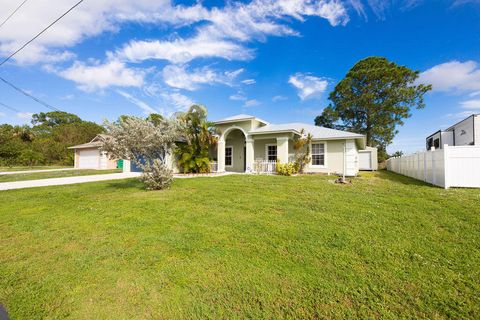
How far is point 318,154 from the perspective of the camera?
14.8 metres

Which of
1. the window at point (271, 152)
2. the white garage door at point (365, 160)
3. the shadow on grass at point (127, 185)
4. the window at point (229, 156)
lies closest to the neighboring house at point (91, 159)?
the window at point (229, 156)

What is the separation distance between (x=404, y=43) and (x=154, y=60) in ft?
77.7

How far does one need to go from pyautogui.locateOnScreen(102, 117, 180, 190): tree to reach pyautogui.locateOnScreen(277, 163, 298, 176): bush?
7.45 m

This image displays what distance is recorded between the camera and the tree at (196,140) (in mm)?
14578

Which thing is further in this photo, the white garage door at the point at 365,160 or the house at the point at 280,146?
the white garage door at the point at 365,160

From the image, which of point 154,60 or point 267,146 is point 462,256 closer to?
point 267,146

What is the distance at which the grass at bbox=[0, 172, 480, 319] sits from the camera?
2271 millimetres

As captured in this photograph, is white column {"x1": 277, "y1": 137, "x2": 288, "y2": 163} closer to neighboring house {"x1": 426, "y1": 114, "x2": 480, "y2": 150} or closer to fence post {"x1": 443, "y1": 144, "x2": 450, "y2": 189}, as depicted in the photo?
fence post {"x1": 443, "y1": 144, "x2": 450, "y2": 189}

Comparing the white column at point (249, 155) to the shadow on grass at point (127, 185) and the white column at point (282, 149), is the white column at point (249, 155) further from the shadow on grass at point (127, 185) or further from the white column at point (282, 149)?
the shadow on grass at point (127, 185)

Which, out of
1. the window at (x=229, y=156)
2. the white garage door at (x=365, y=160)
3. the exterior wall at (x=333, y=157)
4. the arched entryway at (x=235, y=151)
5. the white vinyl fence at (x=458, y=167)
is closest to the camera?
the white vinyl fence at (x=458, y=167)

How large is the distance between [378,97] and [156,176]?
3040 centimetres

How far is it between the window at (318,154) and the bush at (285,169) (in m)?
2.03

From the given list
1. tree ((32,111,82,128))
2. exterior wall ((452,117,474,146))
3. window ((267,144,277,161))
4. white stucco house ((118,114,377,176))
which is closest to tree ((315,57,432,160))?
exterior wall ((452,117,474,146))

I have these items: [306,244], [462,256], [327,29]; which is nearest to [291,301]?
[306,244]
